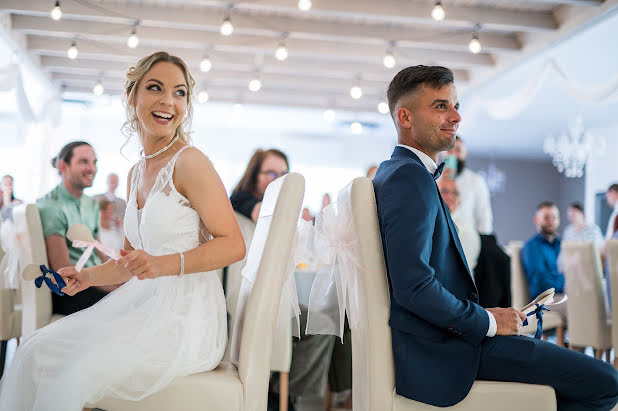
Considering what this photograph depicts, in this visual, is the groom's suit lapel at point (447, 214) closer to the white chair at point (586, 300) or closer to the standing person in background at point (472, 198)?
the white chair at point (586, 300)

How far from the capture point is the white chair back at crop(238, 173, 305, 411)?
1.59m

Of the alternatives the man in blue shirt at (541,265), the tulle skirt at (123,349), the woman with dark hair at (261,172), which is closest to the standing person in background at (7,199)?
the woman with dark hair at (261,172)

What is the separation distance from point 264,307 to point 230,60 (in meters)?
6.41

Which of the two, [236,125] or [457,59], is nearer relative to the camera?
[457,59]

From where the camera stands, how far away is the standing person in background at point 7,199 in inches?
149

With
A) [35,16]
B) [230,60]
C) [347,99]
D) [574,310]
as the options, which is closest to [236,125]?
[347,99]

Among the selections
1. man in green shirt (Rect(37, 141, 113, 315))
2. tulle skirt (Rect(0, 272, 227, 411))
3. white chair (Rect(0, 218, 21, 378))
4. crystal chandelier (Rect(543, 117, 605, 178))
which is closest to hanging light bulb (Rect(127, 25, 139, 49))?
man in green shirt (Rect(37, 141, 113, 315))

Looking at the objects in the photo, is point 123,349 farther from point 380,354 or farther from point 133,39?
point 133,39

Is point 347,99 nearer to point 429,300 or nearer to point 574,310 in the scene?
point 574,310

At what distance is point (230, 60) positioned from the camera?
24.9ft

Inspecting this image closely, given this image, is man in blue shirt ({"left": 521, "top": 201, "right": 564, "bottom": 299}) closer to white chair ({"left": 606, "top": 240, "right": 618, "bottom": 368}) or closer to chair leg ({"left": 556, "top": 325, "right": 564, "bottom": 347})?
chair leg ({"left": 556, "top": 325, "right": 564, "bottom": 347})

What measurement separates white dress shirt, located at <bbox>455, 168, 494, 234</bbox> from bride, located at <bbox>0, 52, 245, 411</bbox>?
3.11m

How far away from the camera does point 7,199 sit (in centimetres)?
418

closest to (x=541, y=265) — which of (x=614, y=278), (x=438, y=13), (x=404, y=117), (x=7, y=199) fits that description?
(x=614, y=278)
